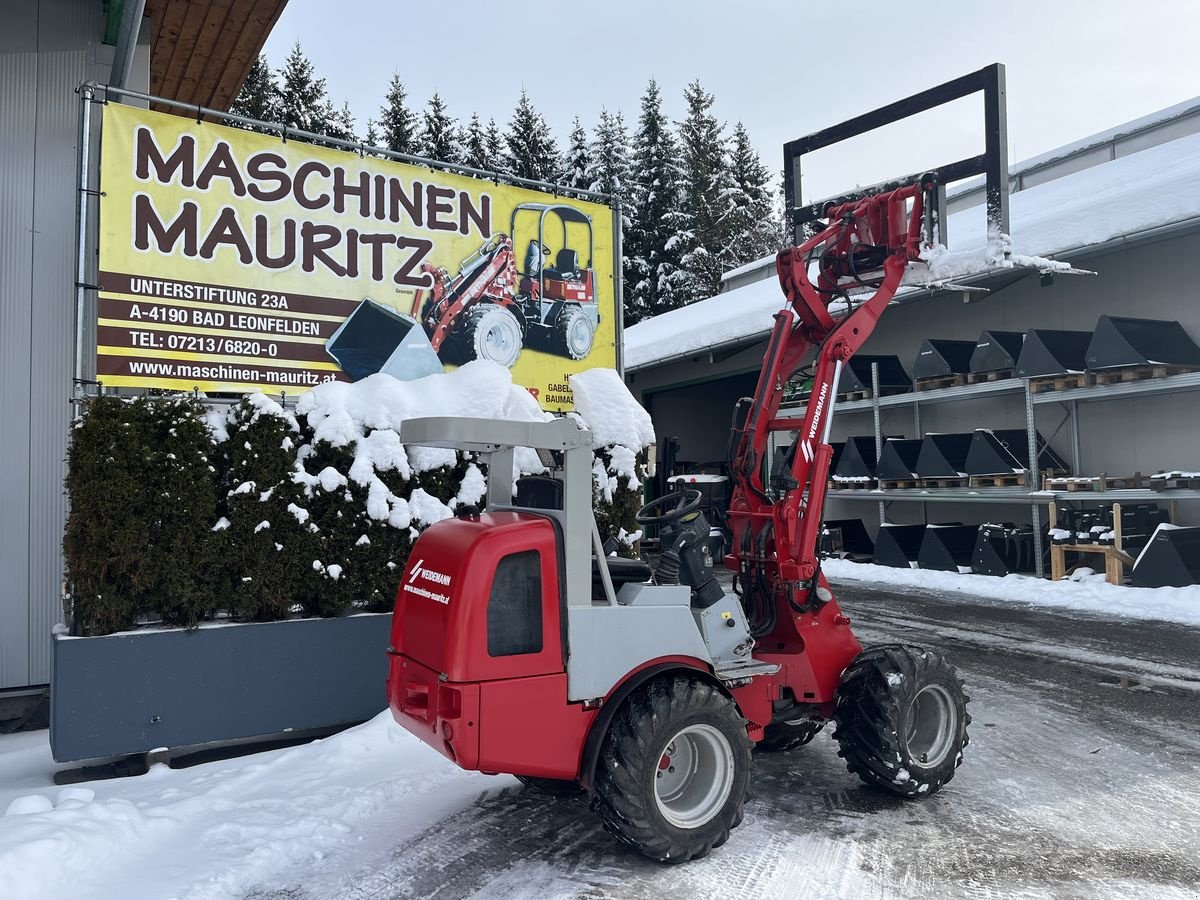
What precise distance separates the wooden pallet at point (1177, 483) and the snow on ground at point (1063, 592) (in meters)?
1.23

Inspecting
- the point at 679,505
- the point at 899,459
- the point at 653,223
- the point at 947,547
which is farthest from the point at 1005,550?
the point at 653,223

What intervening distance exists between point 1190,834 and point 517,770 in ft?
10.9

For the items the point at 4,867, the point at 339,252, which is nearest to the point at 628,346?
the point at 339,252

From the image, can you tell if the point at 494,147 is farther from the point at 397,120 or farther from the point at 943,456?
the point at 943,456

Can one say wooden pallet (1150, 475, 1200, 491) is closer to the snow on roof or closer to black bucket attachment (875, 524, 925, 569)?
the snow on roof

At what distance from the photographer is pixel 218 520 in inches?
241

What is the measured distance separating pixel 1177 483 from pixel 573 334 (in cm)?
833

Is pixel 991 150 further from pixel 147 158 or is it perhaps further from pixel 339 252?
pixel 147 158

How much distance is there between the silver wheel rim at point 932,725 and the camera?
16.4 feet

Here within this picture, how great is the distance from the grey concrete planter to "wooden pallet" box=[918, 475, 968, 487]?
11.0 m

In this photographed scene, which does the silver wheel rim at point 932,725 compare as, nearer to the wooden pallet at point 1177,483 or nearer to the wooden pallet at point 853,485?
the wooden pallet at point 1177,483

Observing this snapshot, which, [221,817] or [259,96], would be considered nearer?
[221,817]

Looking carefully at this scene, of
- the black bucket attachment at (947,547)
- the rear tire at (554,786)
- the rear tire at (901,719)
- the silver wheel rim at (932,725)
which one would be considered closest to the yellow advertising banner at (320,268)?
the rear tire at (554,786)

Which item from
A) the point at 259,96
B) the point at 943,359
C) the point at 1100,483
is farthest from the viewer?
the point at 259,96
